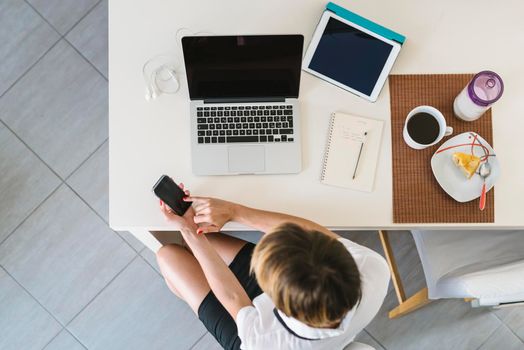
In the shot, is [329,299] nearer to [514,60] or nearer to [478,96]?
[478,96]

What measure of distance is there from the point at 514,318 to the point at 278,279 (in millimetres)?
1493

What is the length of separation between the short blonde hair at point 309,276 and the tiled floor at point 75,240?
1.04 meters

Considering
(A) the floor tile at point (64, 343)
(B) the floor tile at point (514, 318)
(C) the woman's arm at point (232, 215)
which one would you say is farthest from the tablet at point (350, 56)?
(A) the floor tile at point (64, 343)

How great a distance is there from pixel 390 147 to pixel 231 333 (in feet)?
2.26

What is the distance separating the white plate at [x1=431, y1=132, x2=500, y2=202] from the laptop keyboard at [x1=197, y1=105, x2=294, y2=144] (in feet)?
1.33

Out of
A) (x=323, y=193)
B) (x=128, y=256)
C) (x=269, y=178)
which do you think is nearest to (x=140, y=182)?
(x=269, y=178)

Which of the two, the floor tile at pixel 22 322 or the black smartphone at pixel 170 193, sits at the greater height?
the black smartphone at pixel 170 193

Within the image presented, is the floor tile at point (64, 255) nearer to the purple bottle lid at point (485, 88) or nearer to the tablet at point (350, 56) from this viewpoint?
the tablet at point (350, 56)

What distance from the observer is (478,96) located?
127 cm

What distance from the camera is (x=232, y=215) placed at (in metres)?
1.27

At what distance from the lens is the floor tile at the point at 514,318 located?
1.98 meters

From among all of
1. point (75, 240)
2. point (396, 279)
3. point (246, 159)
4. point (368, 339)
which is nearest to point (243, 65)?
point (246, 159)

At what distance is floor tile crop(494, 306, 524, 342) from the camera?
198 cm

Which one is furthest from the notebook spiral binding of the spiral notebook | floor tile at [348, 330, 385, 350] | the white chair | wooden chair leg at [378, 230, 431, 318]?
floor tile at [348, 330, 385, 350]
